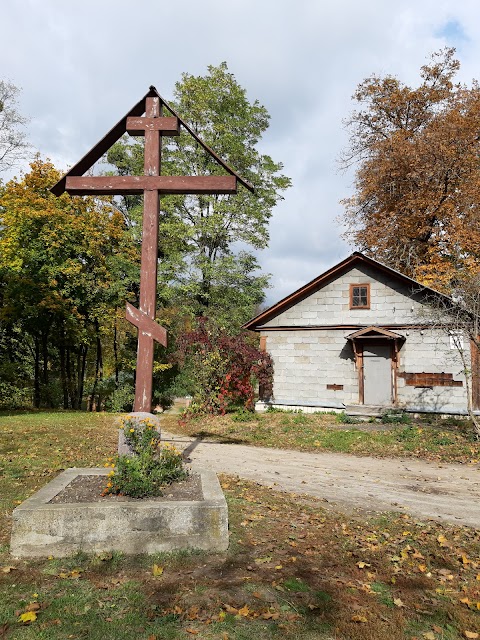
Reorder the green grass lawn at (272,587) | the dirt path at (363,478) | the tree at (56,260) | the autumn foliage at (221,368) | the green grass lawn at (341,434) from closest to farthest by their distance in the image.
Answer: the green grass lawn at (272,587) → the dirt path at (363,478) → the green grass lawn at (341,434) → the autumn foliage at (221,368) → the tree at (56,260)

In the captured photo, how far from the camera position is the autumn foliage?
1873 cm

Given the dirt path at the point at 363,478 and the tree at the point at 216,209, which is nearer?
the dirt path at the point at 363,478

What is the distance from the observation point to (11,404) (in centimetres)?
2775

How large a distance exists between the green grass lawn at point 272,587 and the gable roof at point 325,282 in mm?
13174

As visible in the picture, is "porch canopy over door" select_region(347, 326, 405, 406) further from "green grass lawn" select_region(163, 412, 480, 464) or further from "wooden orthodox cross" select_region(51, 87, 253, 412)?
"wooden orthodox cross" select_region(51, 87, 253, 412)

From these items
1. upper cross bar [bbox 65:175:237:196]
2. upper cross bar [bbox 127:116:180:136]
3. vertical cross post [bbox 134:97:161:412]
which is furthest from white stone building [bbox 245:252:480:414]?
vertical cross post [bbox 134:97:161:412]

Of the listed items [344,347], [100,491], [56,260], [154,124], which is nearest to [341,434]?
[344,347]

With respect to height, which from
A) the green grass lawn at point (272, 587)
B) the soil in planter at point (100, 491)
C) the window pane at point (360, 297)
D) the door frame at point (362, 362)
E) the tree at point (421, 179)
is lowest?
the green grass lawn at point (272, 587)

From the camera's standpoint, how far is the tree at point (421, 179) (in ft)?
75.6

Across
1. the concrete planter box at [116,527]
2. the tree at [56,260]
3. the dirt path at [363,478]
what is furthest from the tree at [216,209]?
the concrete planter box at [116,527]

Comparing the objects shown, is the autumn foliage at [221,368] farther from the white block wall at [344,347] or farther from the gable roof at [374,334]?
the gable roof at [374,334]

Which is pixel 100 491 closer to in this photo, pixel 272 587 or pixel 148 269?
pixel 272 587

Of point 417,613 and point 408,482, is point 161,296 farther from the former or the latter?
point 417,613

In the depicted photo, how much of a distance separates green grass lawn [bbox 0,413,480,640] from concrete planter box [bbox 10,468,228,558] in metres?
0.12
